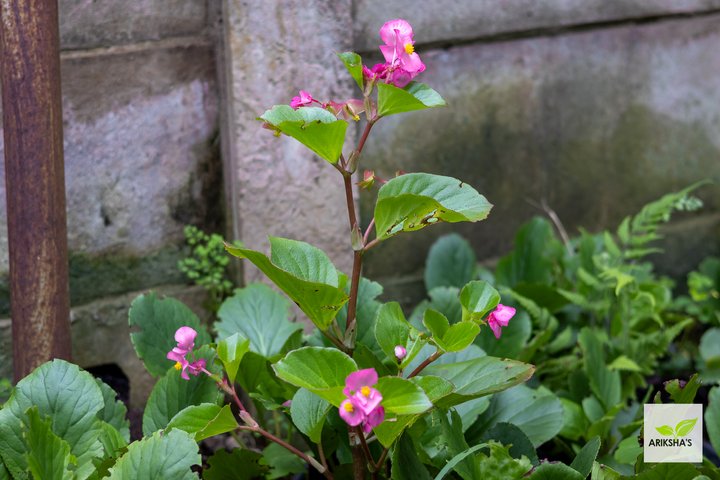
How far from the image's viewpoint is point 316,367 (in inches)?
57.7

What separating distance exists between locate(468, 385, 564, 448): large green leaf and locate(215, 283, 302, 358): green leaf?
45 cm

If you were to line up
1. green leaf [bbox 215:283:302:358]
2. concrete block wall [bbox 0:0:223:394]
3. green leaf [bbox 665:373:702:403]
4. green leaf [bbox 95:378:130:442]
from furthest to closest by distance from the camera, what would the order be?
concrete block wall [bbox 0:0:223:394]
green leaf [bbox 215:283:302:358]
green leaf [bbox 95:378:130:442]
green leaf [bbox 665:373:702:403]

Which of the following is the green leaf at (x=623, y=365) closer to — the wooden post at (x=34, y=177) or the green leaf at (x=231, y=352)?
the green leaf at (x=231, y=352)

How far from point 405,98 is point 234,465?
0.81m

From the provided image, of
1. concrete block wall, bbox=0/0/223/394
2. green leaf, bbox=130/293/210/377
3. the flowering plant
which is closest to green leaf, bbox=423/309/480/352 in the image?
the flowering plant

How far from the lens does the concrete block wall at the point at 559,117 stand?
2697 mm

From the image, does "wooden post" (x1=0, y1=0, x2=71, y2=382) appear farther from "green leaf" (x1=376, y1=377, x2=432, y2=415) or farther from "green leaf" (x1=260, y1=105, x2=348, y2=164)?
"green leaf" (x1=376, y1=377, x2=432, y2=415)

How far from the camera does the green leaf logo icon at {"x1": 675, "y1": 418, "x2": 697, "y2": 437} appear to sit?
5.60 feet

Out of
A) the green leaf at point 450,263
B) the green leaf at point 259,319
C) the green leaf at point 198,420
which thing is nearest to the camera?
the green leaf at point 198,420

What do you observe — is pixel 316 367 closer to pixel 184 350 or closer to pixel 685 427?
pixel 184 350

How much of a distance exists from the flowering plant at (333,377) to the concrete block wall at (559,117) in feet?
2.97

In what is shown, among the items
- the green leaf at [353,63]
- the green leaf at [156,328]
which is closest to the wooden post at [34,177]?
the green leaf at [156,328]

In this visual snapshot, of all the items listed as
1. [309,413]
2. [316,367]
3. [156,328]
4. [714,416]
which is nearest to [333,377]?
[316,367]

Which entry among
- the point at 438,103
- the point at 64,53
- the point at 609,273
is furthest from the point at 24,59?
the point at 609,273
